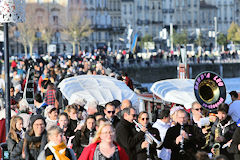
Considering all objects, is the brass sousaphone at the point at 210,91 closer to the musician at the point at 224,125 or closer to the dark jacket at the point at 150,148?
the musician at the point at 224,125

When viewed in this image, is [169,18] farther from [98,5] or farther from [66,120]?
[66,120]

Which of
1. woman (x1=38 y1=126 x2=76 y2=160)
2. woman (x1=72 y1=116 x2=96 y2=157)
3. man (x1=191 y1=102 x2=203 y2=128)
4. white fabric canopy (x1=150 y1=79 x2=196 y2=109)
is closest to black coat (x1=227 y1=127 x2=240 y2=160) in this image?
man (x1=191 y1=102 x2=203 y2=128)

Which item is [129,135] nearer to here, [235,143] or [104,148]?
[235,143]

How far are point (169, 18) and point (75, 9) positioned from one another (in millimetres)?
25735

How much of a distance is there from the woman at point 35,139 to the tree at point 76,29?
75.8 meters

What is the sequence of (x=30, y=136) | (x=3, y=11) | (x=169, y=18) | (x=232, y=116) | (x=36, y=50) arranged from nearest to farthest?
(x=30, y=136) < (x=3, y=11) < (x=232, y=116) < (x=36, y=50) < (x=169, y=18)

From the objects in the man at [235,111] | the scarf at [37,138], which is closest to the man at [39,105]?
the man at [235,111]

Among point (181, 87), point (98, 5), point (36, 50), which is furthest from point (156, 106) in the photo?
point (98, 5)

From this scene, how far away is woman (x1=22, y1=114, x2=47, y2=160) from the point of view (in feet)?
25.5

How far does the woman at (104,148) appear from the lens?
667cm

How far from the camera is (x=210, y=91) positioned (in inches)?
430

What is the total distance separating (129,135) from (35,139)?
1.16 metres

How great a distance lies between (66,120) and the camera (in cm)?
941

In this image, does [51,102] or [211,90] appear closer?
[211,90]
